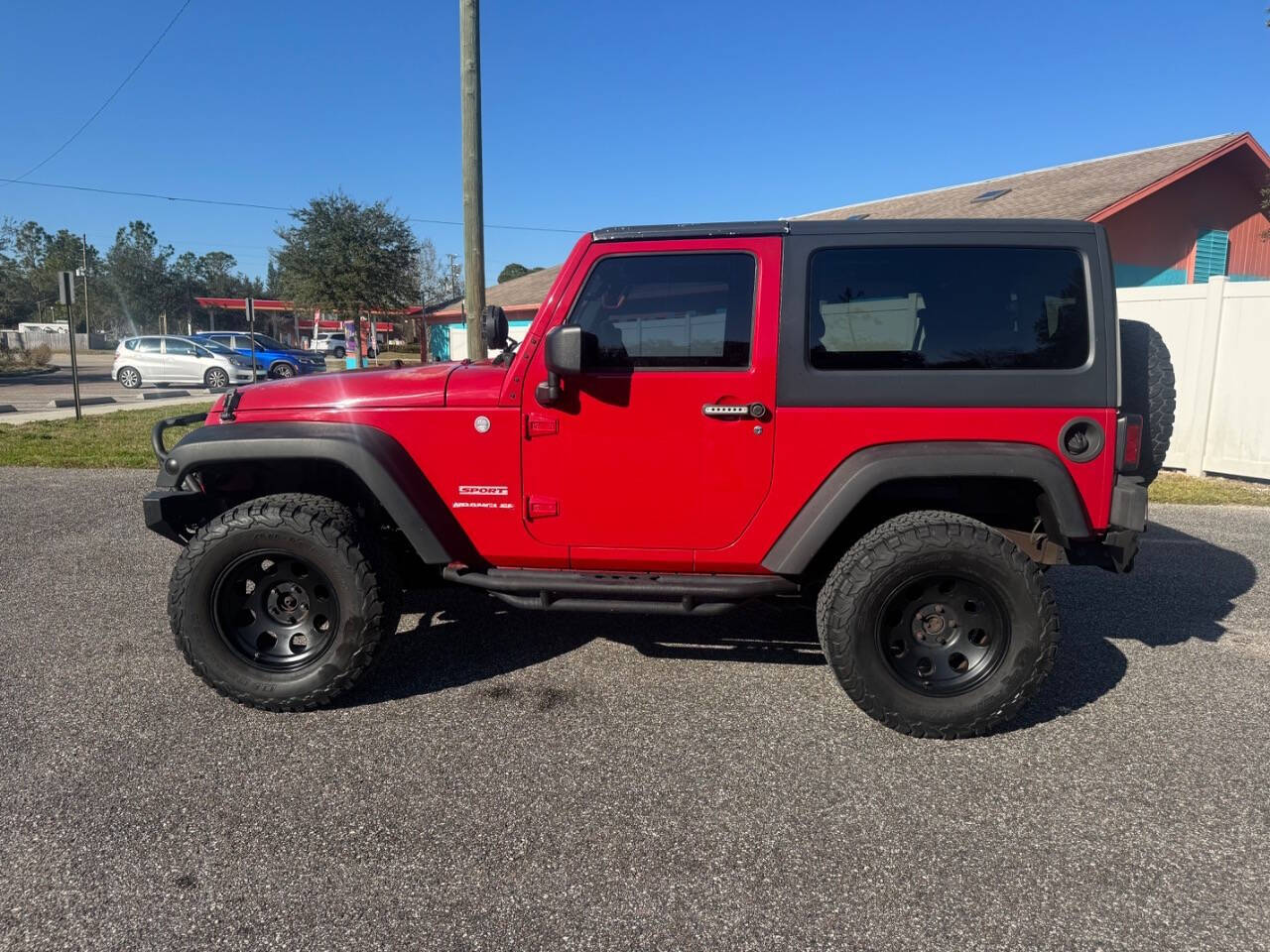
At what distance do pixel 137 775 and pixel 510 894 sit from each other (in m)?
1.53

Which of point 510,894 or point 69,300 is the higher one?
point 69,300

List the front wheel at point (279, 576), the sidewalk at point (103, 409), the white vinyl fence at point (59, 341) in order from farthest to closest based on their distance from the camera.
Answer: the white vinyl fence at point (59, 341)
the sidewalk at point (103, 409)
the front wheel at point (279, 576)

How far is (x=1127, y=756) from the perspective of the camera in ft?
9.87

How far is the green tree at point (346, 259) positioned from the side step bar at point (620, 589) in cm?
2697

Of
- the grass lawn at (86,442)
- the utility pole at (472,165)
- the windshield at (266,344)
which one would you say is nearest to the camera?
the utility pole at (472,165)

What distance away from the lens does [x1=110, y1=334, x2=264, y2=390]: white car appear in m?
21.8

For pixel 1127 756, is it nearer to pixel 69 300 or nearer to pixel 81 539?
pixel 81 539

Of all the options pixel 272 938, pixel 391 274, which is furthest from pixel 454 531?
pixel 391 274

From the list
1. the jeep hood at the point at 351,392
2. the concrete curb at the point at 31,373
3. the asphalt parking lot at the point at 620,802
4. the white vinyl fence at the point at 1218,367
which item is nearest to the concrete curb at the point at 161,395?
the concrete curb at the point at 31,373

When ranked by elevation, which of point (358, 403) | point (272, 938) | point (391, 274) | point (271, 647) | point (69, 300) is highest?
point (391, 274)

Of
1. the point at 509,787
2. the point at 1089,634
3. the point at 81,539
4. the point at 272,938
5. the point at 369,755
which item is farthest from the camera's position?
the point at 81,539

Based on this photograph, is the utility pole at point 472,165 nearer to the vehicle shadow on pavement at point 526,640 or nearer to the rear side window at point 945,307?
the vehicle shadow on pavement at point 526,640

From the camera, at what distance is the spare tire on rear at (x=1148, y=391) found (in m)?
3.35

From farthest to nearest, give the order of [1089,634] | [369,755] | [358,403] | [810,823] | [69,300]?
[69,300] → [1089,634] → [358,403] → [369,755] → [810,823]
